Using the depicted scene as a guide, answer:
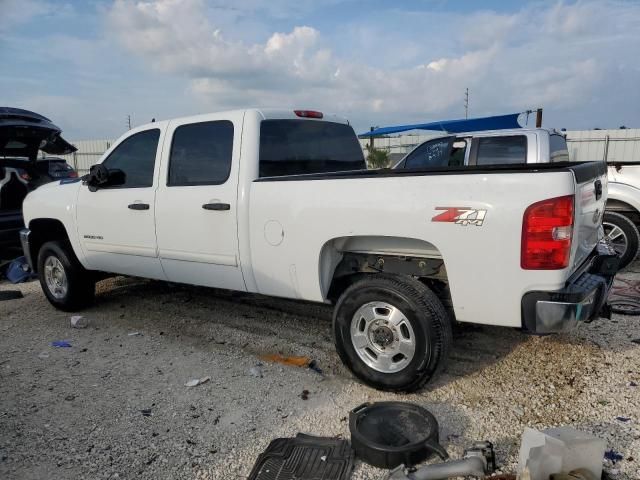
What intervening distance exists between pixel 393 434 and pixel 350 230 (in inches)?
50.5

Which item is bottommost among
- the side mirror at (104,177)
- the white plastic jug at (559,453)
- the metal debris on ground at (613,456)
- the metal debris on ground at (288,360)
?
the metal debris on ground at (288,360)

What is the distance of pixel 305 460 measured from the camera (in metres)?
2.79

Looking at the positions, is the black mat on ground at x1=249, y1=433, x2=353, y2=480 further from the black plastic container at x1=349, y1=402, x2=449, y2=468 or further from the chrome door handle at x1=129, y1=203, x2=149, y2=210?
the chrome door handle at x1=129, y1=203, x2=149, y2=210

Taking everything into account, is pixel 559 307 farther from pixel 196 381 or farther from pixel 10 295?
pixel 10 295

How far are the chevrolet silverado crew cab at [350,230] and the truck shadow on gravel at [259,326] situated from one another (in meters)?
0.62

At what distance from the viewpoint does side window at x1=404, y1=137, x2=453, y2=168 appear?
739 cm

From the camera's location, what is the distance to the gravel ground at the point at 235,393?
2908 millimetres

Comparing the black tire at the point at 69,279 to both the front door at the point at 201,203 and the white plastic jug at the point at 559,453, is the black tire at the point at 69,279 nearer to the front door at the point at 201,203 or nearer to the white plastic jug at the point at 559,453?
the front door at the point at 201,203

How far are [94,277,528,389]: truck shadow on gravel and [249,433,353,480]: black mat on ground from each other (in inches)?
38.6

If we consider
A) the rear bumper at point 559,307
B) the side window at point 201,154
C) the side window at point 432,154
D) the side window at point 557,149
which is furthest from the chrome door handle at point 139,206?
the side window at point 557,149

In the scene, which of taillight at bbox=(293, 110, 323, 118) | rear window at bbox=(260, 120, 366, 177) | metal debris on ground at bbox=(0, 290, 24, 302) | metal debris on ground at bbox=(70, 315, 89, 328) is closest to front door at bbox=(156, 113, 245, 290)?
rear window at bbox=(260, 120, 366, 177)

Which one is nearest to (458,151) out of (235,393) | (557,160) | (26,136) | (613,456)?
(557,160)

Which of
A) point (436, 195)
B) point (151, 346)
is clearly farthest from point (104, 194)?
point (436, 195)

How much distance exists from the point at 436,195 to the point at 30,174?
7.41m
